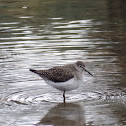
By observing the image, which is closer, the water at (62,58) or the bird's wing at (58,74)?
the water at (62,58)

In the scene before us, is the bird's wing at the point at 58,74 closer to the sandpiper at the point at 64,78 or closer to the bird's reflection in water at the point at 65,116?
Result: the sandpiper at the point at 64,78

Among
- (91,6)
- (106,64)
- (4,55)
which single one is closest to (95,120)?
(106,64)

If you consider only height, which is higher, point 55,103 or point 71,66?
point 71,66

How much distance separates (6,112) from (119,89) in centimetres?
314

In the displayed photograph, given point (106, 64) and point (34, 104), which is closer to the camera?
point (34, 104)

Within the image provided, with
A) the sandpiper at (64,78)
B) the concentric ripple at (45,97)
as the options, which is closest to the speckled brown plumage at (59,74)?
the sandpiper at (64,78)

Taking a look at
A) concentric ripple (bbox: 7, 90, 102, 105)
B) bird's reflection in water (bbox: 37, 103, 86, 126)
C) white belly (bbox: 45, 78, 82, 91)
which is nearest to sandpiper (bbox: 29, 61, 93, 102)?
white belly (bbox: 45, 78, 82, 91)

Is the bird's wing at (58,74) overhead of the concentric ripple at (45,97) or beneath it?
overhead

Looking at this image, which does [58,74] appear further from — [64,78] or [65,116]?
[65,116]

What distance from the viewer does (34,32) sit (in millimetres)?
18812

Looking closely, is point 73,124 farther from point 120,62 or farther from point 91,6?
point 91,6

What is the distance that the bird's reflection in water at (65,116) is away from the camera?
32.0ft

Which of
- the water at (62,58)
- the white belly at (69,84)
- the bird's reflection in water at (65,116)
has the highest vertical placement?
the white belly at (69,84)

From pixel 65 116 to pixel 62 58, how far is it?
4.78 metres
